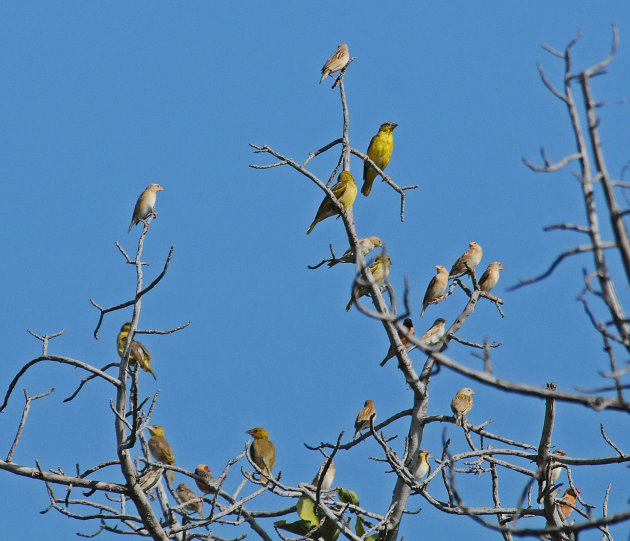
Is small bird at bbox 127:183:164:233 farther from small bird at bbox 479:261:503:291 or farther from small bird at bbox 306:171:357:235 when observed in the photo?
small bird at bbox 479:261:503:291

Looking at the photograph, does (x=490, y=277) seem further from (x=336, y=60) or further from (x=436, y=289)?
(x=336, y=60)

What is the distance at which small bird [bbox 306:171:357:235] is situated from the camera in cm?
1013

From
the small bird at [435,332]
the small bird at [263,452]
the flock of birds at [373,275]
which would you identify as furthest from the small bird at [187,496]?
the small bird at [435,332]

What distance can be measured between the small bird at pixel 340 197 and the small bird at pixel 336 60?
5.26ft

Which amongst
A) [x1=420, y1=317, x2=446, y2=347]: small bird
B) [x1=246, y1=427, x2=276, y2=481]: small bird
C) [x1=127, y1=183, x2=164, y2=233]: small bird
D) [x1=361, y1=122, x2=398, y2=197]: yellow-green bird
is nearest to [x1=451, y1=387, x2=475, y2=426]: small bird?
[x1=420, y1=317, x2=446, y2=347]: small bird

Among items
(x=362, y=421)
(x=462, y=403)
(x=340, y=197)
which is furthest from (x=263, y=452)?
(x=340, y=197)

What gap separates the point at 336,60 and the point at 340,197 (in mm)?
2267

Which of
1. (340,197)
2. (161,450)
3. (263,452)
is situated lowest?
(263,452)

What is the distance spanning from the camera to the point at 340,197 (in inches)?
412

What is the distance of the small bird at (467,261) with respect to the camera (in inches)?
477

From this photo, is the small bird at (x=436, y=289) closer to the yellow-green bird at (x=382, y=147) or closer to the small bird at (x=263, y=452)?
the yellow-green bird at (x=382, y=147)

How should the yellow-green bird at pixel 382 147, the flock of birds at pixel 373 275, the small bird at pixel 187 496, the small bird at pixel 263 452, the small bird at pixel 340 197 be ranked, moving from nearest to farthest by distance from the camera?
the small bird at pixel 340 197 < the flock of birds at pixel 373 275 < the small bird at pixel 263 452 < the small bird at pixel 187 496 < the yellow-green bird at pixel 382 147

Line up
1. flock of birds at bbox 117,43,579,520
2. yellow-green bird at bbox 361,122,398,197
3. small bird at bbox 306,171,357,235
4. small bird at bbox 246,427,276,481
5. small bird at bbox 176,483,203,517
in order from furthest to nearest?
1. yellow-green bird at bbox 361,122,398,197
2. small bird at bbox 176,483,203,517
3. small bird at bbox 246,427,276,481
4. flock of birds at bbox 117,43,579,520
5. small bird at bbox 306,171,357,235

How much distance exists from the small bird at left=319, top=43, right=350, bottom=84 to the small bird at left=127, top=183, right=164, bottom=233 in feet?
9.56
